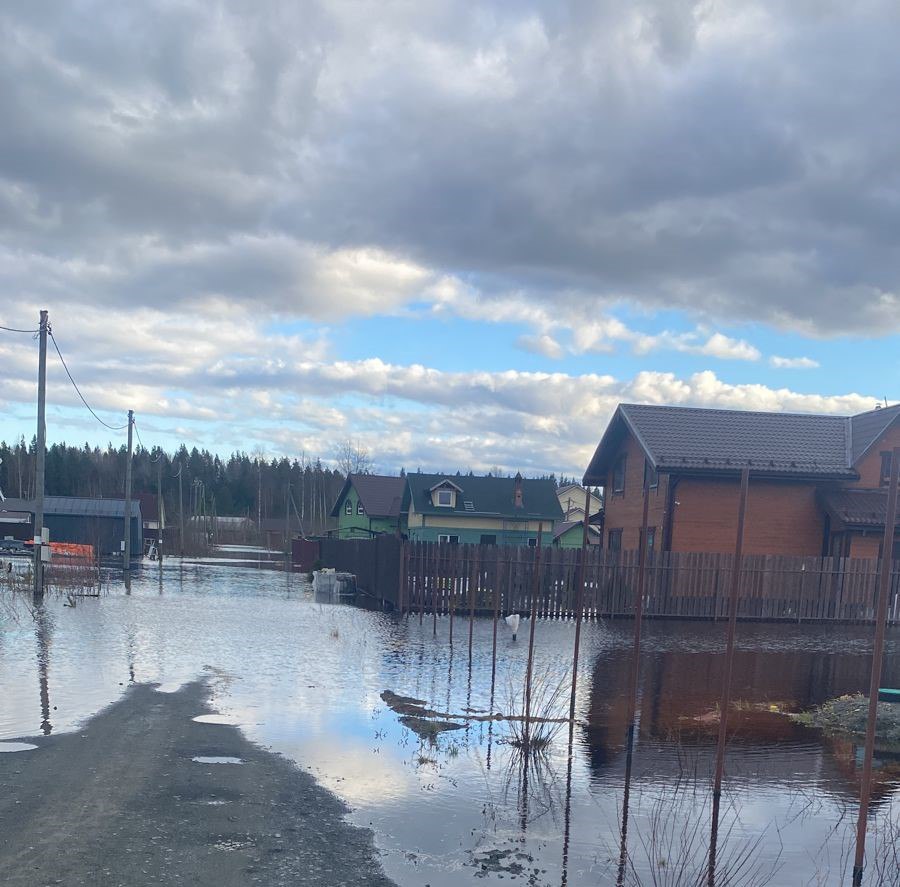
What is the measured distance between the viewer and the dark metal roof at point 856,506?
2648cm

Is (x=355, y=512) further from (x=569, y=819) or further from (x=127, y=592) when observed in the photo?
(x=569, y=819)

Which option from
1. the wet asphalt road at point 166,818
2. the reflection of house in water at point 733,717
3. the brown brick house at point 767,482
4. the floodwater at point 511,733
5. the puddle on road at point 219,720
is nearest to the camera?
the wet asphalt road at point 166,818

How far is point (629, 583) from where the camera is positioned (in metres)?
24.5

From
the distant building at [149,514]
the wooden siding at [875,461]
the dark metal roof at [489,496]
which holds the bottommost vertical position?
the distant building at [149,514]

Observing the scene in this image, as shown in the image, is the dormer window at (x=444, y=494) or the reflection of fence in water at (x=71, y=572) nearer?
the reflection of fence in water at (x=71, y=572)

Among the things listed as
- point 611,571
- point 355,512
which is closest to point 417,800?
point 611,571

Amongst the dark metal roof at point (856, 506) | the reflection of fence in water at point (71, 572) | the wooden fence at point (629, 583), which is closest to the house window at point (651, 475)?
the wooden fence at point (629, 583)

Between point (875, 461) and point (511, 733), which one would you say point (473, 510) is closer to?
point (875, 461)

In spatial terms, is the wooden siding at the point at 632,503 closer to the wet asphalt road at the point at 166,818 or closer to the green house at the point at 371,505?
the wet asphalt road at the point at 166,818

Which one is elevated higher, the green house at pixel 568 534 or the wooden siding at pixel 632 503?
the wooden siding at pixel 632 503

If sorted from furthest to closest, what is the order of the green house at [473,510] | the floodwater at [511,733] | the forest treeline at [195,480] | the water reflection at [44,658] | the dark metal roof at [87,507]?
1. the forest treeline at [195,480]
2. the dark metal roof at [87,507]
3. the green house at [473,510]
4. the water reflection at [44,658]
5. the floodwater at [511,733]

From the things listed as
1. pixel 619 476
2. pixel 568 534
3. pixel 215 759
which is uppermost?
pixel 619 476

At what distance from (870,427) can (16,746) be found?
26204mm

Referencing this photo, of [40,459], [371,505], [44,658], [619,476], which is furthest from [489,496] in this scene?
[44,658]
